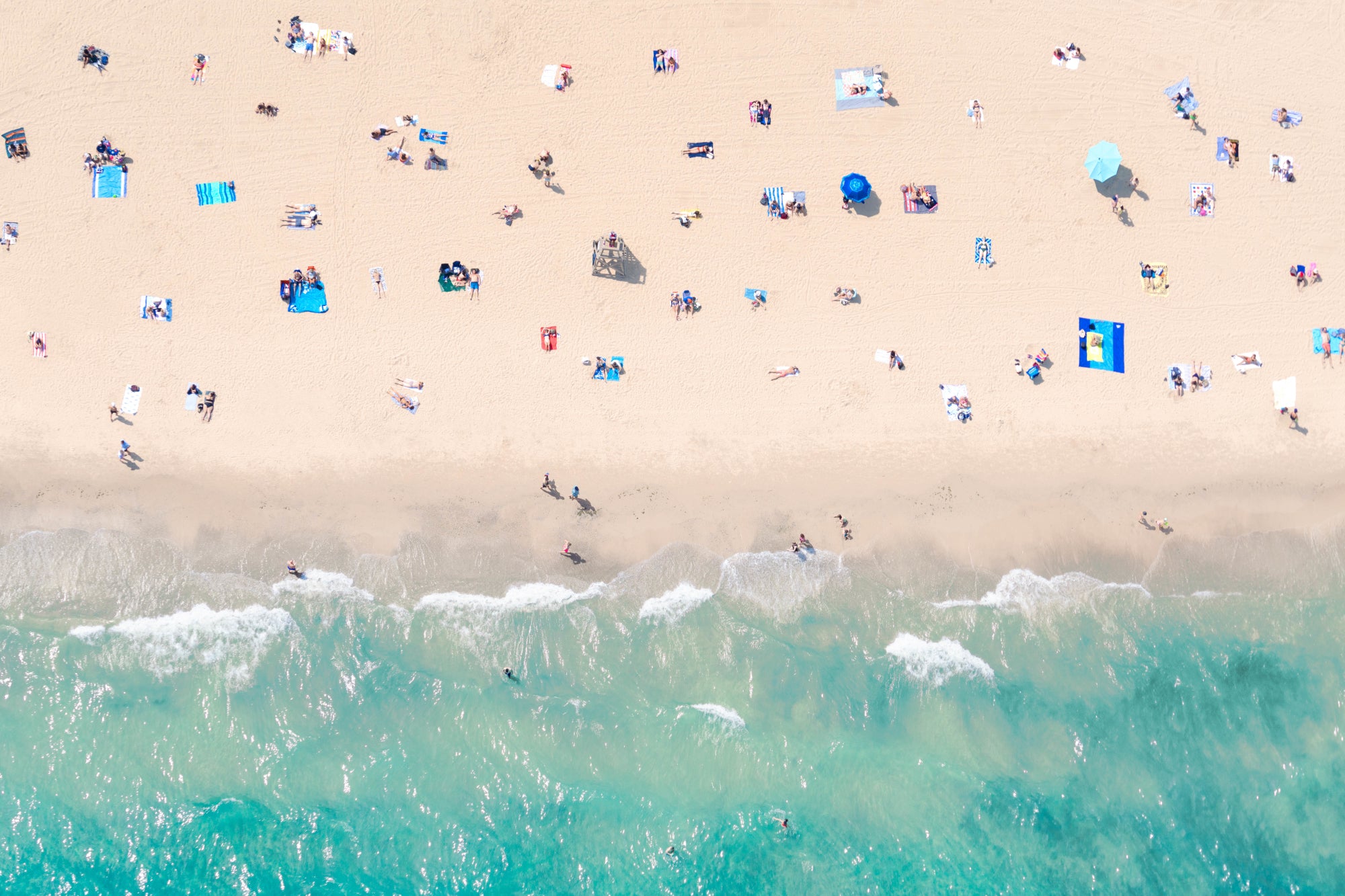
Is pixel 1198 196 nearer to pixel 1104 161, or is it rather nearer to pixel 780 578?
pixel 1104 161

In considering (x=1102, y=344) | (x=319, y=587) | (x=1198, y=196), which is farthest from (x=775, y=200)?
(x=319, y=587)

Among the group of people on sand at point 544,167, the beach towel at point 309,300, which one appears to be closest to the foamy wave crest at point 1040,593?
the group of people on sand at point 544,167

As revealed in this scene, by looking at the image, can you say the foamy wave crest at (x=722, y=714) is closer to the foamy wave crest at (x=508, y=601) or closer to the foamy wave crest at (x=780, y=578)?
the foamy wave crest at (x=780, y=578)

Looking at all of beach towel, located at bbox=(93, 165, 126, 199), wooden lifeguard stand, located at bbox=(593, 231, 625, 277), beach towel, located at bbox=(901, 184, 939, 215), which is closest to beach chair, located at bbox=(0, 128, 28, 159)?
beach towel, located at bbox=(93, 165, 126, 199)

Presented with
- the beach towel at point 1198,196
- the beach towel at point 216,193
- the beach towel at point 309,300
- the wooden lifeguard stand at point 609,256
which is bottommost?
the beach towel at point 309,300

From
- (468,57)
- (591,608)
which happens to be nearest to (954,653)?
(591,608)
